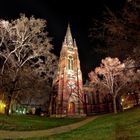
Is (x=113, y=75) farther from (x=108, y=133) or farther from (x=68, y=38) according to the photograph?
(x=68, y=38)

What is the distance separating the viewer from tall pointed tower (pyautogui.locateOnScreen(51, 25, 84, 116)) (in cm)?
6207

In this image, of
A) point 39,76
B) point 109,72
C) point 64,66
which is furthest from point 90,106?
point 39,76

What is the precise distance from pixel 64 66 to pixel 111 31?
54.5 meters

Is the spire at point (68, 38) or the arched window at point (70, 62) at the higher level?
the spire at point (68, 38)

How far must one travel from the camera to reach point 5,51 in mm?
26078

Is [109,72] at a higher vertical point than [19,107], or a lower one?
higher

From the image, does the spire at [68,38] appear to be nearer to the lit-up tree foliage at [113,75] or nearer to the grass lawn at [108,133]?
the lit-up tree foliage at [113,75]

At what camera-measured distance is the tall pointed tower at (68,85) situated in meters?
62.1

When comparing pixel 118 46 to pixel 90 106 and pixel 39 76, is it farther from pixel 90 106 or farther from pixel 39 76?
pixel 90 106

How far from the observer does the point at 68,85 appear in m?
66.3

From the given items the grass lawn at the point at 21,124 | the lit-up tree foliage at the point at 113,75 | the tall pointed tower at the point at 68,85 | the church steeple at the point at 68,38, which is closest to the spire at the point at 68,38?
the church steeple at the point at 68,38

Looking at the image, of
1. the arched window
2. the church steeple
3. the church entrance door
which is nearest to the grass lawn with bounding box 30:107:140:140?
the church entrance door

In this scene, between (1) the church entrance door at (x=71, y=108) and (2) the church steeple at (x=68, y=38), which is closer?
(1) the church entrance door at (x=71, y=108)

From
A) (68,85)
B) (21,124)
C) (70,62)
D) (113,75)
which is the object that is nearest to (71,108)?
(68,85)
